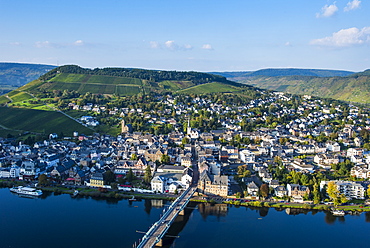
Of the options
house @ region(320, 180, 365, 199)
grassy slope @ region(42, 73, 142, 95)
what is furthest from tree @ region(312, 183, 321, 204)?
grassy slope @ region(42, 73, 142, 95)

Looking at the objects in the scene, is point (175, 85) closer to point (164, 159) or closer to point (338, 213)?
point (164, 159)

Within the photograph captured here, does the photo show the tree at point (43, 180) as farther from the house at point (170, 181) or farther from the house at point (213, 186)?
the house at point (213, 186)

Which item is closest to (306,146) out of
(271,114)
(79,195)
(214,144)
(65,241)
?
(214,144)

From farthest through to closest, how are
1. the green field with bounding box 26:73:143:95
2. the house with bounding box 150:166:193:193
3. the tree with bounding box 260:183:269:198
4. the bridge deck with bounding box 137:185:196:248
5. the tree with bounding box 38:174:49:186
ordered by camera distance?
the green field with bounding box 26:73:143:95 → the tree with bounding box 38:174:49:186 → the house with bounding box 150:166:193:193 → the tree with bounding box 260:183:269:198 → the bridge deck with bounding box 137:185:196:248

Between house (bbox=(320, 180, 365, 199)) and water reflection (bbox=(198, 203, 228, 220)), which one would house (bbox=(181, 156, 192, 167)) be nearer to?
water reflection (bbox=(198, 203, 228, 220))

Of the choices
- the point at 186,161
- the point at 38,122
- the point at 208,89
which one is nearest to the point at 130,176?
the point at 186,161

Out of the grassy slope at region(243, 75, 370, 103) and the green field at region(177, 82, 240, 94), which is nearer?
the green field at region(177, 82, 240, 94)
